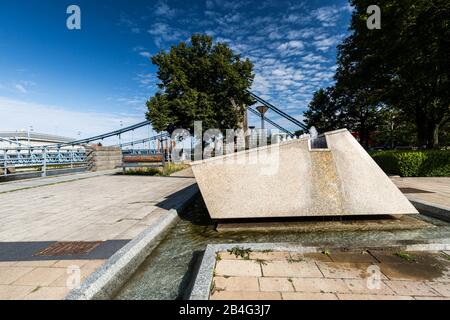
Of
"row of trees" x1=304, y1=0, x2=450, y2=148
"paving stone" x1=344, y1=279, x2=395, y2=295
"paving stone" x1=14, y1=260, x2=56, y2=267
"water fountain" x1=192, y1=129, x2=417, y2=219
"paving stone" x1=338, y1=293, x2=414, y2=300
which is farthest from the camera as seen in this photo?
"row of trees" x1=304, y1=0, x2=450, y2=148

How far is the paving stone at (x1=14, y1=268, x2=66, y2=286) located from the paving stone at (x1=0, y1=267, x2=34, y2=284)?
7cm

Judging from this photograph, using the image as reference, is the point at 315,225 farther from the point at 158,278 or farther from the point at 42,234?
the point at 42,234

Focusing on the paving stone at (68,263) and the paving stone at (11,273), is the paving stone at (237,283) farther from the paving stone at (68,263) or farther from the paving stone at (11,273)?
the paving stone at (11,273)

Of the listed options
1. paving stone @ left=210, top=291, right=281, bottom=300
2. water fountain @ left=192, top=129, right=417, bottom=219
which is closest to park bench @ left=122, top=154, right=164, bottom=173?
water fountain @ left=192, top=129, right=417, bottom=219

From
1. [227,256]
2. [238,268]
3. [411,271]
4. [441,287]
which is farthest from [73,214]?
[441,287]

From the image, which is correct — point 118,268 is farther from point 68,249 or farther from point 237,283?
point 237,283

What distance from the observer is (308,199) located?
4234 millimetres

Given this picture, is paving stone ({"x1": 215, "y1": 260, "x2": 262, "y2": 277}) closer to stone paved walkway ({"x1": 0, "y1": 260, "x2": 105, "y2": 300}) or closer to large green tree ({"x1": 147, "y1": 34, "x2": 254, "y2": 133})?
stone paved walkway ({"x1": 0, "y1": 260, "x2": 105, "y2": 300})

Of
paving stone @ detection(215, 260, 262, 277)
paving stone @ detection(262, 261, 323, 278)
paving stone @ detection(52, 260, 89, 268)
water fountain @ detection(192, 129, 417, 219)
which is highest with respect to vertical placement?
water fountain @ detection(192, 129, 417, 219)

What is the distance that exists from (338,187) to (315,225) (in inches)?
32.7

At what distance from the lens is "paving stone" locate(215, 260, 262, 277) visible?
259 cm
